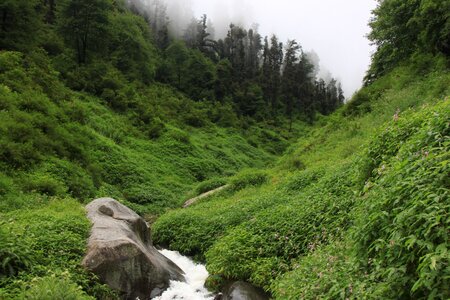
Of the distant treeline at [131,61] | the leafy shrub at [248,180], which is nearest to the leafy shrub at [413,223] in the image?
the leafy shrub at [248,180]

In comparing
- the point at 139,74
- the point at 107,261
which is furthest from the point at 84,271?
the point at 139,74

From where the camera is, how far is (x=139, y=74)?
52531 mm

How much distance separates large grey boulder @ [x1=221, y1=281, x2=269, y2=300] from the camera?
9328 millimetres

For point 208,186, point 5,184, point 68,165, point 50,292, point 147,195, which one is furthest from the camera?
point 208,186

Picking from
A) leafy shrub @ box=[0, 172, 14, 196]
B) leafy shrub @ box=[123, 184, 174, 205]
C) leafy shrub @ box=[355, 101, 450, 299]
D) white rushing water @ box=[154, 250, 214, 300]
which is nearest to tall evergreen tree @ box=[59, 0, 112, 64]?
leafy shrub @ box=[123, 184, 174, 205]

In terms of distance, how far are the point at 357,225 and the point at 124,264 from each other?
6.13 m

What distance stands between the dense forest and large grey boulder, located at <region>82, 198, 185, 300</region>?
0.39 m

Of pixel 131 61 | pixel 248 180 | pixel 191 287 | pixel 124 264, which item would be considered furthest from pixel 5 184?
pixel 131 61

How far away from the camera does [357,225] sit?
7.17m

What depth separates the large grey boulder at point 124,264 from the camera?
945 centimetres

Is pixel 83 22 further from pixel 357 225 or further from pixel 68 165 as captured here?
pixel 357 225

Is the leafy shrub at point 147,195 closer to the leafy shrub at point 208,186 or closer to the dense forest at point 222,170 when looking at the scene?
the dense forest at point 222,170

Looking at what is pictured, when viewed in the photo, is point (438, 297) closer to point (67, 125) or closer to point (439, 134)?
point (439, 134)

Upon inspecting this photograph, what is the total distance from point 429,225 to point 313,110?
86.9 meters
